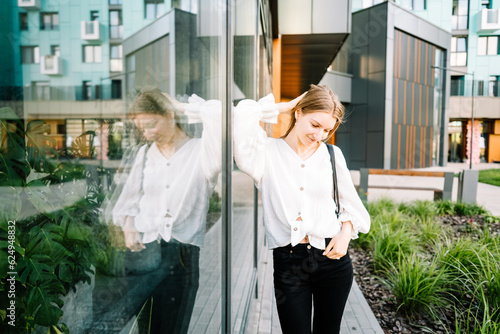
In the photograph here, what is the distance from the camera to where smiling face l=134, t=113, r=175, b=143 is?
97 centimetres

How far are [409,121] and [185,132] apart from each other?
2050cm

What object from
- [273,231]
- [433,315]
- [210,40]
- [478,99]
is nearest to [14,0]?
[210,40]

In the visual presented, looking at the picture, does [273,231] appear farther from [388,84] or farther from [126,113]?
[388,84]

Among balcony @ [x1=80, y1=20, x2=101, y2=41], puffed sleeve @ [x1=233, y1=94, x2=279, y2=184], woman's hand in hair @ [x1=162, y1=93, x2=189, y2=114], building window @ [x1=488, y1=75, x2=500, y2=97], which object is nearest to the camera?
balcony @ [x1=80, y1=20, x2=101, y2=41]

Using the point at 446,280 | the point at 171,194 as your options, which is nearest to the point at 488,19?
the point at 446,280

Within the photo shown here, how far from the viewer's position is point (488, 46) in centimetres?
1145

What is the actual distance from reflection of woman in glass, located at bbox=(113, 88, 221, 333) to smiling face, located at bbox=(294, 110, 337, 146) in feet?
1.35

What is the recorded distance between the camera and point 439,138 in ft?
71.2

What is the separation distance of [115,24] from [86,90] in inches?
7.6

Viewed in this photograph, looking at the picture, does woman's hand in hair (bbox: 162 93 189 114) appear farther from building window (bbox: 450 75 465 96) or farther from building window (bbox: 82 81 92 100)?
building window (bbox: 450 75 465 96)

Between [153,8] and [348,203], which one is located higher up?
[153,8]

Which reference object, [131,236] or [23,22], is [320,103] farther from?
[23,22]

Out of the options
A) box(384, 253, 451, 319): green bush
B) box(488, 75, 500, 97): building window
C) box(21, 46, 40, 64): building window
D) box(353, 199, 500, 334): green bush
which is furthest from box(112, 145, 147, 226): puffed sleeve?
box(488, 75, 500, 97): building window

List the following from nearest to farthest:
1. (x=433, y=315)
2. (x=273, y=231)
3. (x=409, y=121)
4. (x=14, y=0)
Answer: (x=14, y=0)
(x=273, y=231)
(x=433, y=315)
(x=409, y=121)
